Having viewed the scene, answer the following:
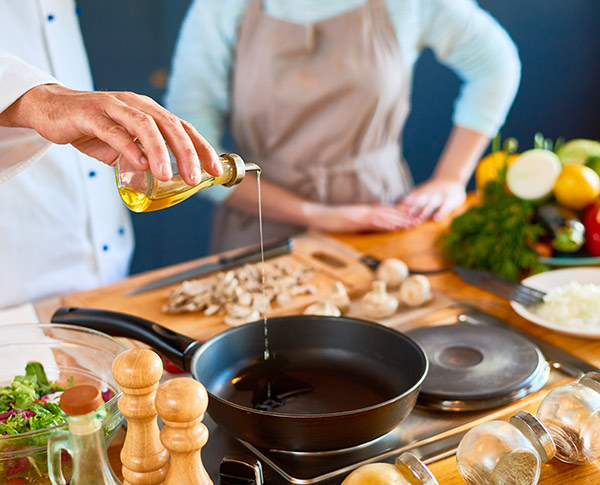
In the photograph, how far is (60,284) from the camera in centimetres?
152

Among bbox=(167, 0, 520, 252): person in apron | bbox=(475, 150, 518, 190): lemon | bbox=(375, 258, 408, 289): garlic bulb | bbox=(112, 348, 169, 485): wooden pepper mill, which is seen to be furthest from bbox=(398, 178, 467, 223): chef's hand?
bbox=(112, 348, 169, 485): wooden pepper mill

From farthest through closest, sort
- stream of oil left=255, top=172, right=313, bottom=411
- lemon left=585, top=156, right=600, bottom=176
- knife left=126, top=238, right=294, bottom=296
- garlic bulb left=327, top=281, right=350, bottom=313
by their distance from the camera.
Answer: lemon left=585, top=156, right=600, bottom=176 < knife left=126, top=238, right=294, bottom=296 < garlic bulb left=327, top=281, right=350, bottom=313 < stream of oil left=255, top=172, right=313, bottom=411

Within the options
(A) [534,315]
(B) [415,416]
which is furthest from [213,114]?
(B) [415,416]

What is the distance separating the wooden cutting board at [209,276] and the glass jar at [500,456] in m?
0.54

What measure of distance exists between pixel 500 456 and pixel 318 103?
4.01 ft

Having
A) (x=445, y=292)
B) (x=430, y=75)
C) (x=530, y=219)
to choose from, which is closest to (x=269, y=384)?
(x=445, y=292)

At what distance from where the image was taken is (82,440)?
549mm

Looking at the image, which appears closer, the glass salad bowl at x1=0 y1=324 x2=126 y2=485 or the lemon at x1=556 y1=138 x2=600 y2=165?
the glass salad bowl at x1=0 y1=324 x2=126 y2=485

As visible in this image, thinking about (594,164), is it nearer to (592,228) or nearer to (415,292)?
(592,228)

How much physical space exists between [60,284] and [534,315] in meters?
1.00

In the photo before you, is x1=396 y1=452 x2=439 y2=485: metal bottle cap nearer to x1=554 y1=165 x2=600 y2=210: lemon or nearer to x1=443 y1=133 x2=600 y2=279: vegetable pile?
x1=443 y1=133 x2=600 y2=279: vegetable pile

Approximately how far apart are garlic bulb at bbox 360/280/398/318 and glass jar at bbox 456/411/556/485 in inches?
17.6

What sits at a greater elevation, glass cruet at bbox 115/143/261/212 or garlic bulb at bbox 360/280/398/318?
glass cruet at bbox 115/143/261/212

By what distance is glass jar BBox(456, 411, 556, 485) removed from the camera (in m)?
0.68
